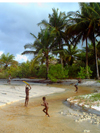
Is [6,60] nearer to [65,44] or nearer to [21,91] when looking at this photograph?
[65,44]

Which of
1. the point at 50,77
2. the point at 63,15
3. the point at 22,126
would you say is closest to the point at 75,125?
the point at 22,126

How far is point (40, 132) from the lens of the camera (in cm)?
A: 417

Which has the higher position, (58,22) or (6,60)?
(58,22)

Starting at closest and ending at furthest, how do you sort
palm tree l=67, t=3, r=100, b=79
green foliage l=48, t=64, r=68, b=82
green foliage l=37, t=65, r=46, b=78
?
palm tree l=67, t=3, r=100, b=79
green foliage l=48, t=64, r=68, b=82
green foliage l=37, t=65, r=46, b=78

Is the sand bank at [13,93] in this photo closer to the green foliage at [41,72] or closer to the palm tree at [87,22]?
the palm tree at [87,22]

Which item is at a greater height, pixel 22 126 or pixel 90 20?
pixel 90 20

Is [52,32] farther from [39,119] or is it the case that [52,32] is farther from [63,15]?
[39,119]

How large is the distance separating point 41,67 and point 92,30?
1282 centimetres

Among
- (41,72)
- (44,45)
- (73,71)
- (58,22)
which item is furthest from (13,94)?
(58,22)

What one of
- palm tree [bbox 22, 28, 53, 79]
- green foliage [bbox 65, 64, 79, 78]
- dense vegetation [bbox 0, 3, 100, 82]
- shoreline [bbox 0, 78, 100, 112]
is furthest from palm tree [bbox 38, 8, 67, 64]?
shoreline [bbox 0, 78, 100, 112]

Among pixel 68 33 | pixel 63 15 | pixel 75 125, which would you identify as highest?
pixel 63 15

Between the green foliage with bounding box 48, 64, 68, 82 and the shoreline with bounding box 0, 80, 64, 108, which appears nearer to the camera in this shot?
the shoreline with bounding box 0, 80, 64, 108

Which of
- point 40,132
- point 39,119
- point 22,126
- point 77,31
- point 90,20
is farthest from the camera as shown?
point 77,31

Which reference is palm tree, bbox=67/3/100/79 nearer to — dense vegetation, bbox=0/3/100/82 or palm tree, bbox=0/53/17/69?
dense vegetation, bbox=0/3/100/82
